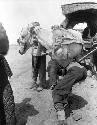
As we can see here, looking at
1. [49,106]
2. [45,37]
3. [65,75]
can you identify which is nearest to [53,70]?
[65,75]

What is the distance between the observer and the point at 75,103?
21.0ft

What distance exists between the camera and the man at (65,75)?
5195 millimetres

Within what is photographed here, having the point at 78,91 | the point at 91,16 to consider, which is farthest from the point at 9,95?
the point at 91,16

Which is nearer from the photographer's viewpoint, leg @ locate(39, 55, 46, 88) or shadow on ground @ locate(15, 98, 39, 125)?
shadow on ground @ locate(15, 98, 39, 125)

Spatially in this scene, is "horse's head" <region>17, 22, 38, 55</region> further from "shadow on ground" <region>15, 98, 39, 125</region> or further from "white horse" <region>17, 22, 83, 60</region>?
"shadow on ground" <region>15, 98, 39, 125</region>

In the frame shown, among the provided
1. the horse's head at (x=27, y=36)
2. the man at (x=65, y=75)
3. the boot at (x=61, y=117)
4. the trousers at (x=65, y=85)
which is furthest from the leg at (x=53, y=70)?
the horse's head at (x=27, y=36)

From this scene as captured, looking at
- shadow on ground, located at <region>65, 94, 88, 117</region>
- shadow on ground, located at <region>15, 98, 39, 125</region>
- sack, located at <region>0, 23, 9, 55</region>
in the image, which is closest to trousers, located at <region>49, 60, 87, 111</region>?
shadow on ground, located at <region>65, 94, 88, 117</region>

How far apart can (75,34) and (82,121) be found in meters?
1.65

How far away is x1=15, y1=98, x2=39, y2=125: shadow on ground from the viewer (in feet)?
18.7

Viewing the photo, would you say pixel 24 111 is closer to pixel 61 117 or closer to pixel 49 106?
pixel 49 106

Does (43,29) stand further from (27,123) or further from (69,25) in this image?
(69,25)

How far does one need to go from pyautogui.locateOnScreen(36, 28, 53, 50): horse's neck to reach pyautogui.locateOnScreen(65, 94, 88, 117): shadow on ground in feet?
4.57

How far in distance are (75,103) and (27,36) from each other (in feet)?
6.40

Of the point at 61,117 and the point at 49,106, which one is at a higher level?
the point at 61,117
